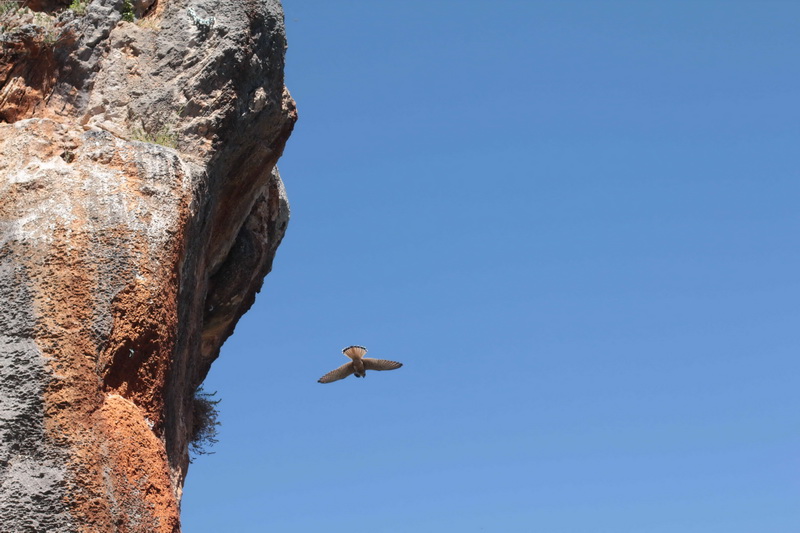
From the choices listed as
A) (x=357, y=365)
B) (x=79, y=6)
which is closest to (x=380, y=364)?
(x=357, y=365)

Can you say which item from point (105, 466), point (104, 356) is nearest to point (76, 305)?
point (104, 356)

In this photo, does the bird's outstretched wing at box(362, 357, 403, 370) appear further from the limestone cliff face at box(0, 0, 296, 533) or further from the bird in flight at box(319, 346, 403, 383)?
the limestone cliff face at box(0, 0, 296, 533)

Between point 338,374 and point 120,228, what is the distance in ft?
21.9

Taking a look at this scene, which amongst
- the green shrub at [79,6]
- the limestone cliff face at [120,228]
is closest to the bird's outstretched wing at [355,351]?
the limestone cliff face at [120,228]

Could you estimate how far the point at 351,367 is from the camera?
13.7 meters

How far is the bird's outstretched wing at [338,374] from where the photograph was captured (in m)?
13.7

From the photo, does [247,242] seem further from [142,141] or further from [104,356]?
[104,356]

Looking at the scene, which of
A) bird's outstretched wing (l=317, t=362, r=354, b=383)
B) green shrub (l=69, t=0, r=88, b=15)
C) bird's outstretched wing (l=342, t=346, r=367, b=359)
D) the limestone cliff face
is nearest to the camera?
the limestone cliff face

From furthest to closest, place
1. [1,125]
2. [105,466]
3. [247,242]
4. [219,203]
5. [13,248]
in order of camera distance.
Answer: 1. [247,242]
2. [219,203]
3. [1,125]
4. [13,248]
5. [105,466]

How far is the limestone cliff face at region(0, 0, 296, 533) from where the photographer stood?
6.61 metres

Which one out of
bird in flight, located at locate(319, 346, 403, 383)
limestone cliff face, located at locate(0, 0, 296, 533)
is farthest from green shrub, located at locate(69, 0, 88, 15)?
bird in flight, located at locate(319, 346, 403, 383)

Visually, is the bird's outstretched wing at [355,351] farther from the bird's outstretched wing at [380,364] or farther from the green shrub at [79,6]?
the green shrub at [79,6]

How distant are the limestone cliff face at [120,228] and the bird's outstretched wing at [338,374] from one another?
3437 millimetres

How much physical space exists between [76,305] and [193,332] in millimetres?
1425
